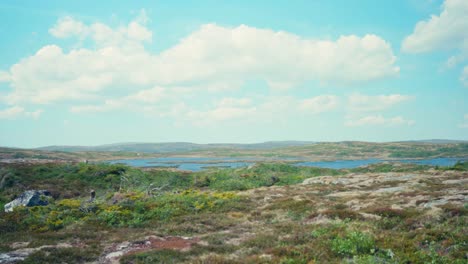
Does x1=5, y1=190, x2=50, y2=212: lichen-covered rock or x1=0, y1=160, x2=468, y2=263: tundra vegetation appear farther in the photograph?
x1=5, y1=190, x2=50, y2=212: lichen-covered rock

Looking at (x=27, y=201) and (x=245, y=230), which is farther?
(x=27, y=201)

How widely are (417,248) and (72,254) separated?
14590mm

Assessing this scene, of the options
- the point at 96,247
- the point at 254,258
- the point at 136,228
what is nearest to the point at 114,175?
the point at 136,228

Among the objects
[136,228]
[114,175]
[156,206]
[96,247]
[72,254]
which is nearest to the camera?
[72,254]

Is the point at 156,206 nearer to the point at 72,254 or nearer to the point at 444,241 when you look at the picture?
the point at 72,254

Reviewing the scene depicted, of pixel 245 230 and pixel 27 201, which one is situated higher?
pixel 245 230

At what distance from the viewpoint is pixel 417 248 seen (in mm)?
11227

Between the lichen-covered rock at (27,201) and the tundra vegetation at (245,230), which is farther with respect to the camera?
the lichen-covered rock at (27,201)

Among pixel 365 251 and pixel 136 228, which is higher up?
pixel 365 251

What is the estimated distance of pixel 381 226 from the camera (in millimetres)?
15852

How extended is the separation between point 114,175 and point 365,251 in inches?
1754

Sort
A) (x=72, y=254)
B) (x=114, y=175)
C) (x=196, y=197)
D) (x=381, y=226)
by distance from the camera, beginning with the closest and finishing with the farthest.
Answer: (x=72, y=254) < (x=381, y=226) < (x=196, y=197) < (x=114, y=175)

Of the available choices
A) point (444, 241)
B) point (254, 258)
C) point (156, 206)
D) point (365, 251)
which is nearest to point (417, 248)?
point (444, 241)

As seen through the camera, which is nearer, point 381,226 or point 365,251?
point 365,251
